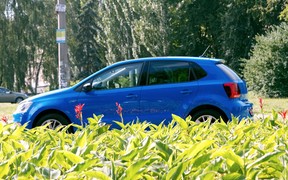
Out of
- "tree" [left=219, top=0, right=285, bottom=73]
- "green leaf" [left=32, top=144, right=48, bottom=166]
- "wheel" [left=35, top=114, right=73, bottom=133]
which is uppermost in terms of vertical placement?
"tree" [left=219, top=0, right=285, bottom=73]

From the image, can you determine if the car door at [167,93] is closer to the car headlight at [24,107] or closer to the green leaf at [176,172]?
the car headlight at [24,107]

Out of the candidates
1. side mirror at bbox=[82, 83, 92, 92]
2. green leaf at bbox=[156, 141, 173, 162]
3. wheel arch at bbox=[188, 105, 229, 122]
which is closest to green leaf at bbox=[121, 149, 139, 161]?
green leaf at bbox=[156, 141, 173, 162]

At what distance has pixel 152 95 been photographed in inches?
365

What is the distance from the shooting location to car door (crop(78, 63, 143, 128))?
30.5 ft

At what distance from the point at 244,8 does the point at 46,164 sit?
1569 inches

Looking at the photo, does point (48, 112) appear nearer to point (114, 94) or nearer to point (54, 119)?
point (54, 119)

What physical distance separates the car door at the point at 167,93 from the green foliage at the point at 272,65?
17.1 metres

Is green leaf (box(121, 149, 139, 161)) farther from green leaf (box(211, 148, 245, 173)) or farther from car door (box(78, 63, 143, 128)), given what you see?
car door (box(78, 63, 143, 128))

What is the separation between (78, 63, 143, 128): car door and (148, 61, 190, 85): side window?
0.27 metres

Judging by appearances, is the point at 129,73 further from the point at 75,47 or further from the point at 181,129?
the point at 75,47

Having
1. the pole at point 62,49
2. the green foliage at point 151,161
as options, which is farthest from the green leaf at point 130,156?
the pole at point 62,49

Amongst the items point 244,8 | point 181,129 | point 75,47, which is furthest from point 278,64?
point 75,47

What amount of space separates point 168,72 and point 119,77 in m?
0.94

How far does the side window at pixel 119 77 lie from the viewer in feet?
31.2
